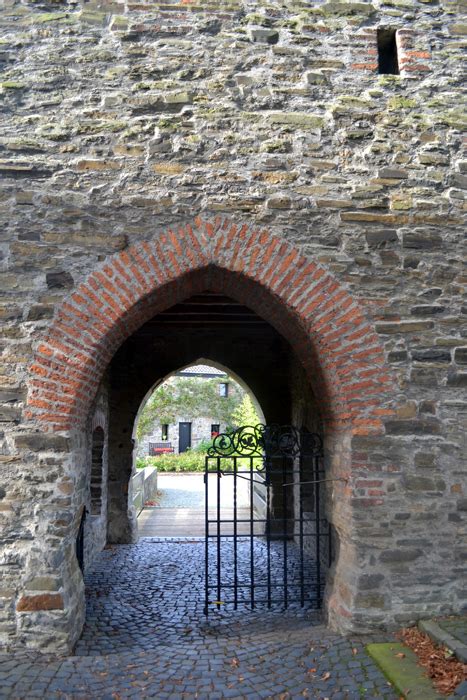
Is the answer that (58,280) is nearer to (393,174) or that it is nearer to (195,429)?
(393,174)

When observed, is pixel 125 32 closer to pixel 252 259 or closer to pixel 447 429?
pixel 252 259

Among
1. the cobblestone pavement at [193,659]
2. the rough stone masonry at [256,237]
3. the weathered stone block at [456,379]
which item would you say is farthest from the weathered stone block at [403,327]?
the cobblestone pavement at [193,659]

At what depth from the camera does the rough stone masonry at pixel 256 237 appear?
419 cm

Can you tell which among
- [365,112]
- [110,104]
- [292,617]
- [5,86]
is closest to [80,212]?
[110,104]

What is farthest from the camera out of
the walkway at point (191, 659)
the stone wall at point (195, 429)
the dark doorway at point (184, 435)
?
the dark doorway at point (184, 435)

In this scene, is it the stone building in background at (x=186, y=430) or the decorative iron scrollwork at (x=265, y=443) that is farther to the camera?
the stone building in background at (x=186, y=430)

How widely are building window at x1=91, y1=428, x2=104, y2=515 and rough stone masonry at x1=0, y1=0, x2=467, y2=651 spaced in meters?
3.42

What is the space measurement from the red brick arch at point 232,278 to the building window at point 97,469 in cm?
361

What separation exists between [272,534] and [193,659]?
134 inches

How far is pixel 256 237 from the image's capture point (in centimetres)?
448

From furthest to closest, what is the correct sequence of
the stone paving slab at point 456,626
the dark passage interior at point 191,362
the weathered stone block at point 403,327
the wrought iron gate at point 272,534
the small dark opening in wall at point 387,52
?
1. the dark passage interior at point 191,362
2. the wrought iron gate at point 272,534
3. the small dark opening in wall at point 387,52
4. the weathered stone block at point 403,327
5. the stone paving slab at point 456,626

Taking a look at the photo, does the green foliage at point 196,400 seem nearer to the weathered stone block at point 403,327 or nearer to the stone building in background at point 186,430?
the stone building in background at point 186,430

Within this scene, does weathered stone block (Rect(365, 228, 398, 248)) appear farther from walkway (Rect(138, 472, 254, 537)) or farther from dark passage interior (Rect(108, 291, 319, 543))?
walkway (Rect(138, 472, 254, 537))

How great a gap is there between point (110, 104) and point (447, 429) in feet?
12.8
